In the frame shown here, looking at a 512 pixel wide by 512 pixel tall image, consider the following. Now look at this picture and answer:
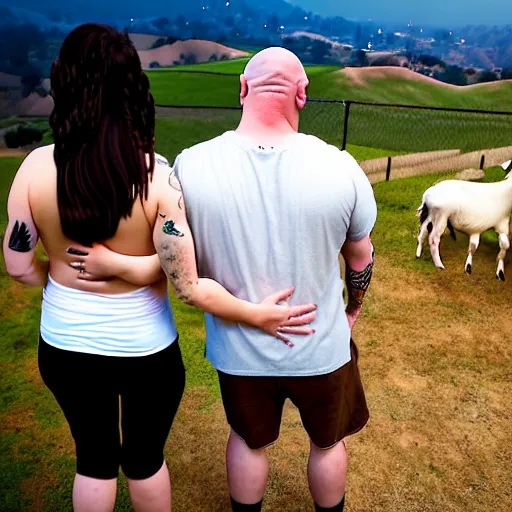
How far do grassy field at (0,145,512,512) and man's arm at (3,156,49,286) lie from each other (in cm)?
127

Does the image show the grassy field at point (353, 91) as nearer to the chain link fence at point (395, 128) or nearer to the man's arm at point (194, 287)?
the chain link fence at point (395, 128)

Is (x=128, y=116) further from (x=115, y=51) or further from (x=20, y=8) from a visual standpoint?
(x=20, y=8)

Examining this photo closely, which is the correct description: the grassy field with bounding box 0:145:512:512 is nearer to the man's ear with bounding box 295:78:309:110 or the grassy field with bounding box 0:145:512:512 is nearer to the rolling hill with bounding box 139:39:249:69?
the man's ear with bounding box 295:78:309:110

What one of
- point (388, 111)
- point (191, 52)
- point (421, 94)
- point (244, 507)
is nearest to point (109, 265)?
point (244, 507)

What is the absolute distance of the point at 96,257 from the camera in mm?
1445

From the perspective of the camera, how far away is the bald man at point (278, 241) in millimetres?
1437

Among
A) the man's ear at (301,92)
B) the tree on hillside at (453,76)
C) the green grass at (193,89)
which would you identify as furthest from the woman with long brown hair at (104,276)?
the green grass at (193,89)

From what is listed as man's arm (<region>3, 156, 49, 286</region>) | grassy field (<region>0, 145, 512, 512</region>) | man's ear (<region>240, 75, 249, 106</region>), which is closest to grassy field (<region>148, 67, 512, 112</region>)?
grassy field (<region>0, 145, 512, 512</region>)

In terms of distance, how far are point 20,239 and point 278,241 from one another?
71cm

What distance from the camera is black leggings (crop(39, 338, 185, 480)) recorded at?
1.57 m

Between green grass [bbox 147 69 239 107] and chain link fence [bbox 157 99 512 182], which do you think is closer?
chain link fence [bbox 157 99 512 182]

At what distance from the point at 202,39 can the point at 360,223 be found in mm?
11724

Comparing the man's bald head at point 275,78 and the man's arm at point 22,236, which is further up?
the man's bald head at point 275,78

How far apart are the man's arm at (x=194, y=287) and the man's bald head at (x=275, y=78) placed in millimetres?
336
